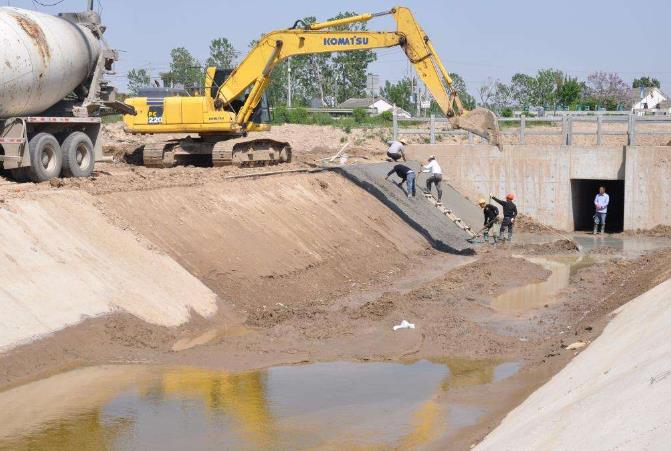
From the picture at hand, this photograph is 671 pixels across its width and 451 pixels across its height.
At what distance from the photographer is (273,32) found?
26.1 metres

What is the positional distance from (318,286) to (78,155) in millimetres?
7052

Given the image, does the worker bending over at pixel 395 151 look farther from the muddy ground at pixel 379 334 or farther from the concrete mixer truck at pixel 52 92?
the muddy ground at pixel 379 334

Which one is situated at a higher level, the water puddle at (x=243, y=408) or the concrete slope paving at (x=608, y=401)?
the concrete slope paving at (x=608, y=401)

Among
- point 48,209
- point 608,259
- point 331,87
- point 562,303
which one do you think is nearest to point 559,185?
point 608,259

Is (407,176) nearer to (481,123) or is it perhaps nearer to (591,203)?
(481,123)

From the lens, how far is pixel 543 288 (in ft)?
69.1

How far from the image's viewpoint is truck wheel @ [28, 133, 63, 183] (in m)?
20.2

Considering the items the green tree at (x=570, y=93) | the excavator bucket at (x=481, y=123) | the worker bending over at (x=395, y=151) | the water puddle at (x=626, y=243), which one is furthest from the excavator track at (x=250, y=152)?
the green tree at (x=570, y=93)

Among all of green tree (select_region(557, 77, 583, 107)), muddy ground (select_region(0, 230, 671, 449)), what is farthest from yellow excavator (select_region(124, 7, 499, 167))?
green tree (select_region(557, 77, 583, 107))

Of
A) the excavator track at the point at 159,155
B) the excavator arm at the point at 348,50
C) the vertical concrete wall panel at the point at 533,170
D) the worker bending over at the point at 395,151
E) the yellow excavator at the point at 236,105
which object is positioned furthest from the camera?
the vertical concrete wall panel at the point at 533,170

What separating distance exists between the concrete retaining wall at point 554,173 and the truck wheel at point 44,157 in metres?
15.7

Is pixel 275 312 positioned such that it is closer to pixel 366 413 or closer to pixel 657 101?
pixel 366 413

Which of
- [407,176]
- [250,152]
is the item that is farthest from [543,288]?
[250,152]

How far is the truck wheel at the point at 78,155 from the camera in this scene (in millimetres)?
21609
